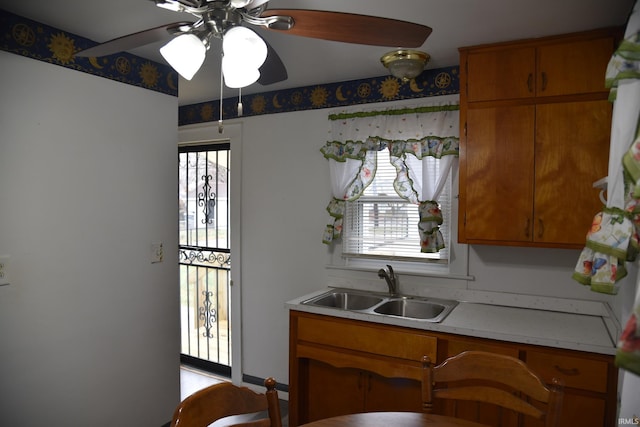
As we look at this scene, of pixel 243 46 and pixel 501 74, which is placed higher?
pixel 501 74

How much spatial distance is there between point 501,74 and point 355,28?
1402 mm

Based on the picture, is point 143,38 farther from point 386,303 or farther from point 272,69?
point 386,303

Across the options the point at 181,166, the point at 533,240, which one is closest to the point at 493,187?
the point at 533,240

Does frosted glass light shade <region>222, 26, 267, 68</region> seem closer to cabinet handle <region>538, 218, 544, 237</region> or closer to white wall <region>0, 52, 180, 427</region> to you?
white wall <region>0, 52, 180, 427</region>

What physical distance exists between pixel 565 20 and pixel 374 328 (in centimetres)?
183

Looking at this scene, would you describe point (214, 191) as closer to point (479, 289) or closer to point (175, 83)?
point (175, 83)

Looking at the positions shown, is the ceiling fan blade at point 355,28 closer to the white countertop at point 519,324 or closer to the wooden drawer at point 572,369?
the white countertop at point 519,324

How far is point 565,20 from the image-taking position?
2.03m

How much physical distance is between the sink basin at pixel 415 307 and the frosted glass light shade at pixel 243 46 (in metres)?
1.83

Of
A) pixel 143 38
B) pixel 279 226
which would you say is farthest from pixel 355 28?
pixel 279 226

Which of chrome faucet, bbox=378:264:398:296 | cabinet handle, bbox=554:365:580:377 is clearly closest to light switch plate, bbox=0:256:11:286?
chrome faucet, bbox=378:264:398:296

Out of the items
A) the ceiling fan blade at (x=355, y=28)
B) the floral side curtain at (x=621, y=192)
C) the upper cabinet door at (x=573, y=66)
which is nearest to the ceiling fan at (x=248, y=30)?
the ceiling fan blade at (x=355, y=28)

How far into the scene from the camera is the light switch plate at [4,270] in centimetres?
200

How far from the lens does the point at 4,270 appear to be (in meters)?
2.01
